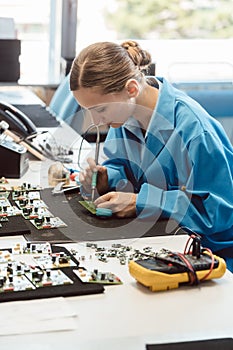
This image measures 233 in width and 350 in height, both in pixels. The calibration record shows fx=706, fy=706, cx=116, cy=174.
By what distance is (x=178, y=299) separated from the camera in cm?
166

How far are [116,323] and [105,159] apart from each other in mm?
1106

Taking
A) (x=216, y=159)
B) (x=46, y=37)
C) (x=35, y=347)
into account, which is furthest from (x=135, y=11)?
(x=35, y=347)

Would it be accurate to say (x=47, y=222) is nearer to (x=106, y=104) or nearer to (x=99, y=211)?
(x=99, y=211)

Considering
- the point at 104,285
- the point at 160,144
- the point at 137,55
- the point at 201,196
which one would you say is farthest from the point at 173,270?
the point at 137,55

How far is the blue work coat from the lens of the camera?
207 centimetres

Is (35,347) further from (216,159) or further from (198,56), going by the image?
(198,56)

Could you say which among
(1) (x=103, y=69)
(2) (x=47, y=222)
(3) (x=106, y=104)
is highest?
(1) (x=103, y=69)

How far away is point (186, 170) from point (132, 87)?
12.0 inches

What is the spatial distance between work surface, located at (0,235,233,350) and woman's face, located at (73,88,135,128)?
0.57 meters

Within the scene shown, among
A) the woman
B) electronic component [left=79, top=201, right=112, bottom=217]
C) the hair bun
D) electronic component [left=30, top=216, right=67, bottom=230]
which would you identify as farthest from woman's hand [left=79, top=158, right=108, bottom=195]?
the hair bun

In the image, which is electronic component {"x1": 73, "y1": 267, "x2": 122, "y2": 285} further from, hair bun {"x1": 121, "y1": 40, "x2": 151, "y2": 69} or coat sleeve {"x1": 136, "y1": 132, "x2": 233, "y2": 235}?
hair bun {"x1": 121, "y1": 40, "x2": 151, "y2": 69}

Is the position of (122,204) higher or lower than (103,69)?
lower

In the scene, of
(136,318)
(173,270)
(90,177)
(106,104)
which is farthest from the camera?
(90,177)

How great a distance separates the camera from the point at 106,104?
2162 millimetres
